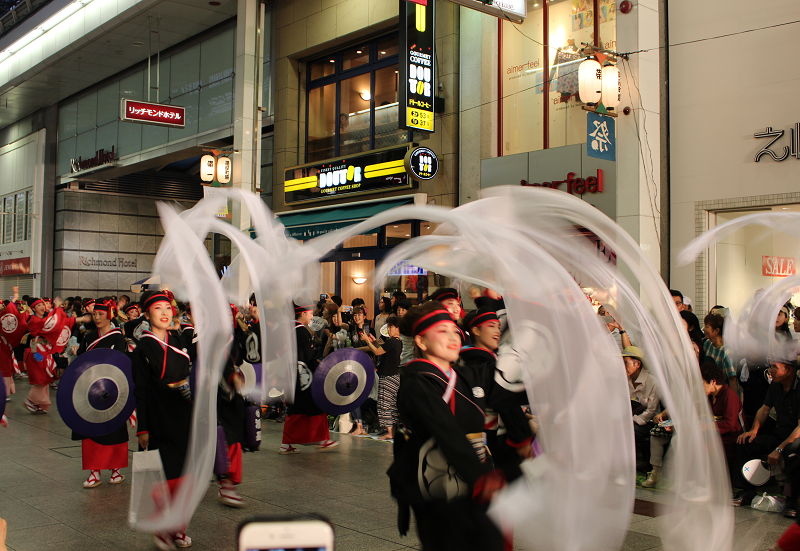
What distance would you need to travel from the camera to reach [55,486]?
22.7 feet

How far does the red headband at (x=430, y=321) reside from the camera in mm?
3504

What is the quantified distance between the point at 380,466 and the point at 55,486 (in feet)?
10.7

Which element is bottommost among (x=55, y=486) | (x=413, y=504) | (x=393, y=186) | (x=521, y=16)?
(x=55, y=486)

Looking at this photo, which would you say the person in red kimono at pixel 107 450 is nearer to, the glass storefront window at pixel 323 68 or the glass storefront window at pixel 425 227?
the glass storefront window at pixel 425 227

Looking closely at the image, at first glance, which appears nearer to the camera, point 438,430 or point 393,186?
point 438,430

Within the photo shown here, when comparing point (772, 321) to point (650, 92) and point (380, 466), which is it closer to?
point (380, 466)

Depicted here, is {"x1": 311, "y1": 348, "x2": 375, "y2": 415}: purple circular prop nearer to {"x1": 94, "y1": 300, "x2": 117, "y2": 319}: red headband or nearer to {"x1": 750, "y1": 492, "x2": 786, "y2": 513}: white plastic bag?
{"x1": 94, "y1": 300, "x2": 117, "y2": 319}: red headband

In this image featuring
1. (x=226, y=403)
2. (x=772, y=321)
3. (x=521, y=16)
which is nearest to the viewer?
(x=226, y=403)

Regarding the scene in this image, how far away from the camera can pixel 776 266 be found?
9.99 m

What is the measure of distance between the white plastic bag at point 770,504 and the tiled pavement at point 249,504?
0.32 ft

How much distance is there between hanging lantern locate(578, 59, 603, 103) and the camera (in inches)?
404

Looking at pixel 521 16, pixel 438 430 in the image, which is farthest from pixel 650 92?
pixel 438 430

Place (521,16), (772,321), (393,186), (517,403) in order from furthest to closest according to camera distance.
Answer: (393,186) < (521,16) < (772,321) < (517,403)

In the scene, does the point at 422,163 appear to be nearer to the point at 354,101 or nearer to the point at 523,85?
the point at 523,85
